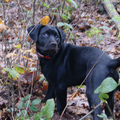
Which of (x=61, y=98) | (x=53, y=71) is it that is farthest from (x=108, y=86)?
(x=61, y=98)

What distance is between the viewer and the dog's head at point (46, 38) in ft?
8.63

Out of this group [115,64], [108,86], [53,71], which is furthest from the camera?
[53,71]

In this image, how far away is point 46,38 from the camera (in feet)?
9.29

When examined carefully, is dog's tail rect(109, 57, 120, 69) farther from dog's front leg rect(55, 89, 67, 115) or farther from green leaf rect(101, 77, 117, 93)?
green leaf rect(101, 77, 117, 93)

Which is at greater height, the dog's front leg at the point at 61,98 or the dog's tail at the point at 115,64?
the dog's tail at the point at 115,64

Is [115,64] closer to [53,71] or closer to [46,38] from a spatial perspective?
[53,71]

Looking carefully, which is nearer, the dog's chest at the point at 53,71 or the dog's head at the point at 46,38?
the dog's head at the point at 46,38

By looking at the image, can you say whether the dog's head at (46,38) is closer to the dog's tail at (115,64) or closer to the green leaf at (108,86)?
the dog's tail at (115,64)

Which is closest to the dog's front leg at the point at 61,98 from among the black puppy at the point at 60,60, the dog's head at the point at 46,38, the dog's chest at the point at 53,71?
the black puppy at the point at 60,60

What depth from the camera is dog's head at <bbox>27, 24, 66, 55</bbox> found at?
104 inches

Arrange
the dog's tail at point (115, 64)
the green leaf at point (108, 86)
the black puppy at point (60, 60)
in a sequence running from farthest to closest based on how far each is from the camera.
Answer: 1. the black puppy at point (60, 60)
2. the dog's tail at point (115, 64)
3. the green leaf at point (108, 86)

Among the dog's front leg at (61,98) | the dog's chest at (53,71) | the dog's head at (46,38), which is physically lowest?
the dog's front leg at (61,98)

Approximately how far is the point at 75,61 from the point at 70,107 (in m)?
1.06

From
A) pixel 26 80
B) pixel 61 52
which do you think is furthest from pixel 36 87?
pixel 61 52
